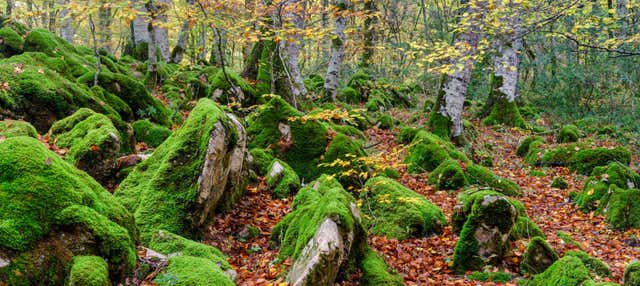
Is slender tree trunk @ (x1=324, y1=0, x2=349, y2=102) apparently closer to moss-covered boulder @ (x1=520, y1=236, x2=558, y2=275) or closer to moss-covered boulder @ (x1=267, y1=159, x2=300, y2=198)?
moss-covered boulder @ (x1=267, y1=159, x2=300, y2=198)

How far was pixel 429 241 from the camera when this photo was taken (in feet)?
22.4

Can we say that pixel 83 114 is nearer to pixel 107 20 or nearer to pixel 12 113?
pixel 12 113

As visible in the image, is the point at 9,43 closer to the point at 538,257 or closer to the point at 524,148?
the point at 538,257

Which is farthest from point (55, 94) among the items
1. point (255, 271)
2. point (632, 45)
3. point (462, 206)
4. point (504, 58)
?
point (632, 45)

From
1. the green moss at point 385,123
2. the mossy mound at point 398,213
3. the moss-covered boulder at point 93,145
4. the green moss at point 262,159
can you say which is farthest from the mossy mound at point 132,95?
the green moss at point 385,123

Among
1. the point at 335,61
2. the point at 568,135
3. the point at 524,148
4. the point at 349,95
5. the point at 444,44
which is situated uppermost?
the point at 444,44

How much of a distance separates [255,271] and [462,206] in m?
3.39

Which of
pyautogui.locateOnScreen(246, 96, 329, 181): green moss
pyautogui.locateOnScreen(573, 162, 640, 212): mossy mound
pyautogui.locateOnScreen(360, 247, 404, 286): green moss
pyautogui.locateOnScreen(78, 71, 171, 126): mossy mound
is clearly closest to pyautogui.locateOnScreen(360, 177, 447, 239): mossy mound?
pyautogui.locateOnScreen(360, 247, 404, 286): green moss

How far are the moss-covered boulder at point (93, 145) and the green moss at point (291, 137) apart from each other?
10.3 ft

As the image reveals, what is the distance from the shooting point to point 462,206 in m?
6.68

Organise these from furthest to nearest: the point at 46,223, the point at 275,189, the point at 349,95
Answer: the point at 349,95
the point at 275,189
the point at 46,223

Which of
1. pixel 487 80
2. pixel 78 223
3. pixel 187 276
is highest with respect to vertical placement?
pixel 78 223

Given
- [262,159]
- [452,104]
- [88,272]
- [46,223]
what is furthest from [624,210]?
[46,223]

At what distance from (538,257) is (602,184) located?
458cm
